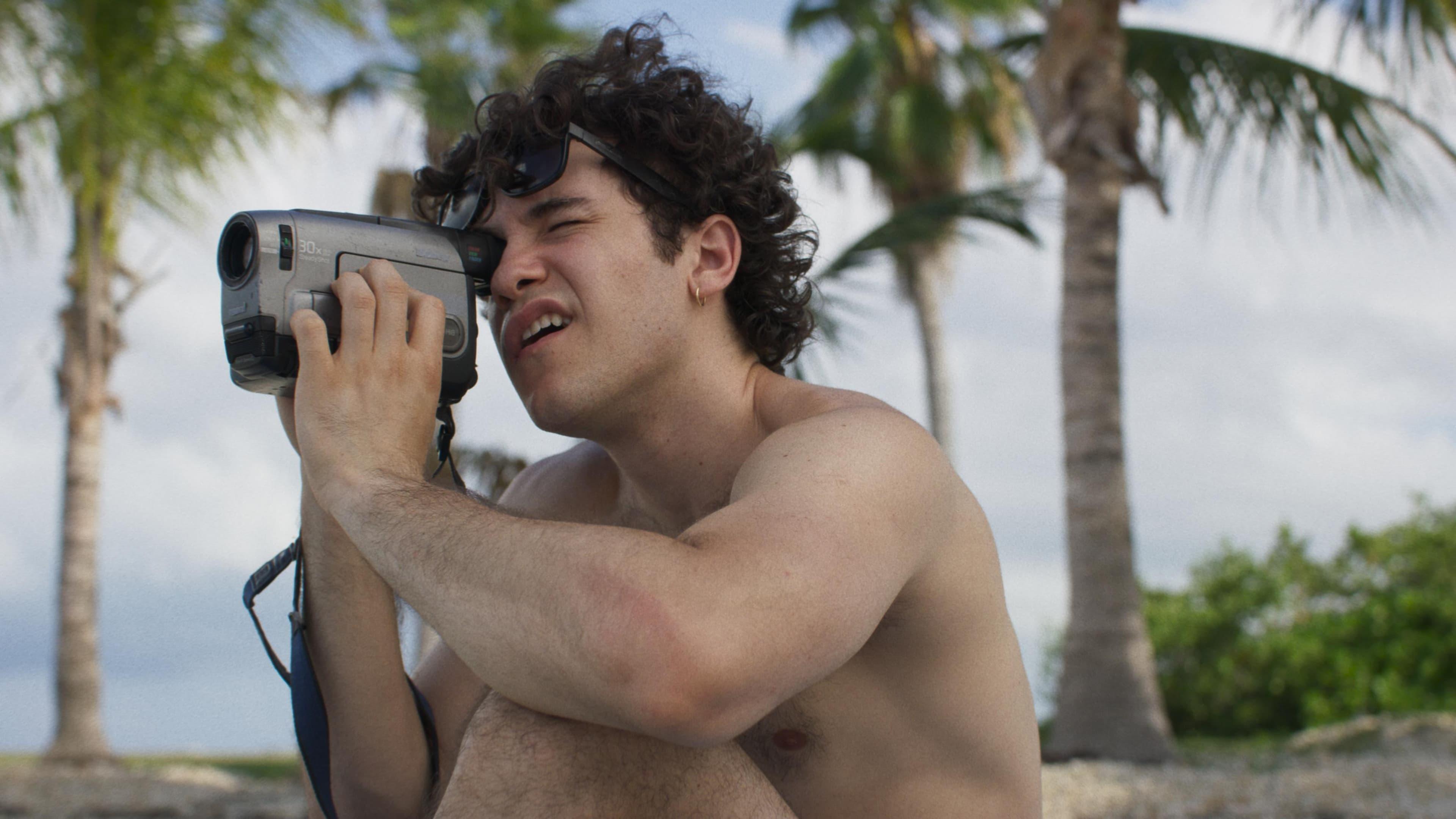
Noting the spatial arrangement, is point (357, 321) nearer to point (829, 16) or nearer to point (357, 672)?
point (357, 672)

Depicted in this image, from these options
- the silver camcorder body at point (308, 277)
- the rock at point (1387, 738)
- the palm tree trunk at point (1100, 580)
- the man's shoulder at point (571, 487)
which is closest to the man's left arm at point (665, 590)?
the silver camcorder body at point (308, 277)

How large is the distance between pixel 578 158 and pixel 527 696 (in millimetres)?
1017

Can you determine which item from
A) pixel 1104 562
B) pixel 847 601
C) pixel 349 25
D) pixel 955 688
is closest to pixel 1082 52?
pixel 1104 562

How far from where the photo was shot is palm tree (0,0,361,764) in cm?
717

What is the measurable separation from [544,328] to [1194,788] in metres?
4.27

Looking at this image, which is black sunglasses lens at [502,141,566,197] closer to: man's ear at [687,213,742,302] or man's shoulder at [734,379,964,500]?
man's ear at [687,213,742,302]

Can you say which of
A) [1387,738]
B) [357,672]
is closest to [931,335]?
[1387,738]

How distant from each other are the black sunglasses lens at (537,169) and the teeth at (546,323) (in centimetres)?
23

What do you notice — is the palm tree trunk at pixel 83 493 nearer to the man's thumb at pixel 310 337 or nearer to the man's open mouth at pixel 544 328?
the man's open mouth at pixel 544 328

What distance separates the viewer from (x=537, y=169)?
1.98m

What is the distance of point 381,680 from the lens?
1.88 m

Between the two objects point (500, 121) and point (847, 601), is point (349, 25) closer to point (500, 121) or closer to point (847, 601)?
point (500, 121)

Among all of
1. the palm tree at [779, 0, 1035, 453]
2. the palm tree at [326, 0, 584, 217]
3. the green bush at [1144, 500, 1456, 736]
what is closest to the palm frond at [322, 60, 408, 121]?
the palm tree at [326, 0, 584, 217]

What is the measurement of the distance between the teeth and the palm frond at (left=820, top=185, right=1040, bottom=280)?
4.54m
